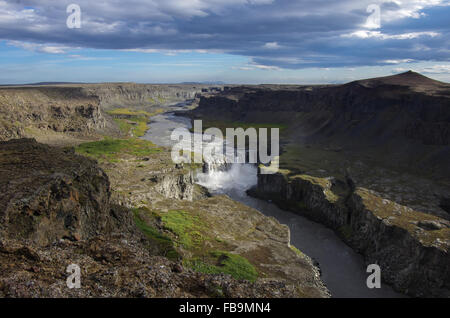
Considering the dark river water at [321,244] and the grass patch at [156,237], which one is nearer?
the grass patch at [156,237]

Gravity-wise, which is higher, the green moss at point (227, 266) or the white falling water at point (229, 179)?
the green moss at point (227, 266)

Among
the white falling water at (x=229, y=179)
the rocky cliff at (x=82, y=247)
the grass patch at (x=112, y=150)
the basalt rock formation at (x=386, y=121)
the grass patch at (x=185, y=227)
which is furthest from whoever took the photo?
the basalt rock formation at (x=386, y=121)

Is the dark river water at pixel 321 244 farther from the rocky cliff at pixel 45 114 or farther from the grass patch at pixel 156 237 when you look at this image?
the rocky cliff at pixel 45 114

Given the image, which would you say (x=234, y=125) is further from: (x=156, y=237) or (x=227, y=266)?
(x=227, y=266)

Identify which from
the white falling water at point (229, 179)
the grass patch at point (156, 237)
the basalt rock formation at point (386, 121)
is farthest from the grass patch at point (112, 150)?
the basalt rock formation at point (386, 121)

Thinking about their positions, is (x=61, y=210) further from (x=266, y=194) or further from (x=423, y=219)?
(x=266, y=194)

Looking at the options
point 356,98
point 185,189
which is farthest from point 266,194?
point 356,98
